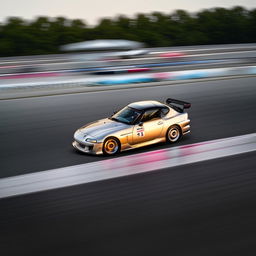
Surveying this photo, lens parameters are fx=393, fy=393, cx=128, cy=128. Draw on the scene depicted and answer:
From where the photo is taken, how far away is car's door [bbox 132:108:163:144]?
364 inches

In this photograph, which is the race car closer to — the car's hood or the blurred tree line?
the car's hood

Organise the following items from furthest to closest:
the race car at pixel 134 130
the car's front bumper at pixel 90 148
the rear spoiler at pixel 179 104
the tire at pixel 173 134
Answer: the rear spoiler at pixel 179 104 → the tire at pixel 173 134 → the race car at pixel 134 130 → the car's front bumper at pixel 90 148

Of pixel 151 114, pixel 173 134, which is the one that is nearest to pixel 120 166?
pixel 151 114

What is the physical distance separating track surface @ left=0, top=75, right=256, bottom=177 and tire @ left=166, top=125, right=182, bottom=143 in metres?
0.23

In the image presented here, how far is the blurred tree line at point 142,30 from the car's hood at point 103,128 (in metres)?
28.8

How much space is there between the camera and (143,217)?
6055 millimetres

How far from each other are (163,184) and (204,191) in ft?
2.51

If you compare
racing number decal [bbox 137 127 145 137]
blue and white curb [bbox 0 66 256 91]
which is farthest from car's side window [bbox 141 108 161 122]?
blue and white curb [bbox 0 66 256 91]

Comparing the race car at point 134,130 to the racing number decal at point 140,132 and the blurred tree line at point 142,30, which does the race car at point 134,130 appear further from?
the blurred tree line at point 142,30

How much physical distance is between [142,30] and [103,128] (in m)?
35.1

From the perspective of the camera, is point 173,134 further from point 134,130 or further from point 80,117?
point 80,117

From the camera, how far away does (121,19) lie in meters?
44.0

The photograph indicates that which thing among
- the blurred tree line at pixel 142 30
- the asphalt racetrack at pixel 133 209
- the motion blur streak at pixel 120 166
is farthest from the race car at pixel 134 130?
the blurred tree line at pixel 142 30

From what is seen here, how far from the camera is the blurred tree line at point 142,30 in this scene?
37406mm
